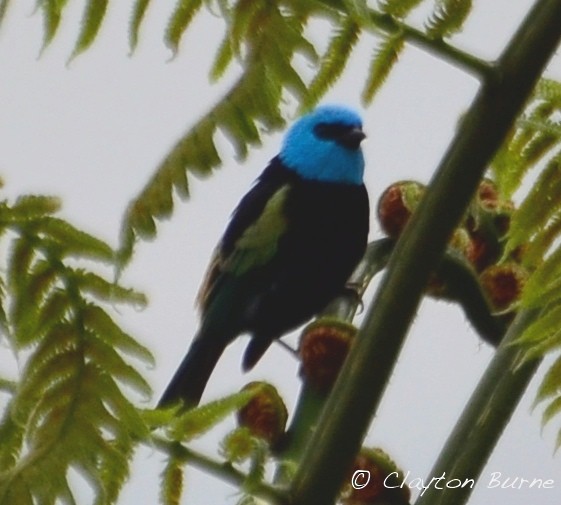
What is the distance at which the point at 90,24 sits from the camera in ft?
3.80

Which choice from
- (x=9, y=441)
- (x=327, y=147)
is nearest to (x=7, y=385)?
(x=9, y=441)

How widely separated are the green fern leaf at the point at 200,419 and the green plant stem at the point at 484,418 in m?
0.23

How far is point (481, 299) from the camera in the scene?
1376mm

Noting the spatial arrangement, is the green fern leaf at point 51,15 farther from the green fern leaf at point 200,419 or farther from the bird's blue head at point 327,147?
the bird's blue head at point 327,147

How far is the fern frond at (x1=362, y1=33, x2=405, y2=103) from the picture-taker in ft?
3.56

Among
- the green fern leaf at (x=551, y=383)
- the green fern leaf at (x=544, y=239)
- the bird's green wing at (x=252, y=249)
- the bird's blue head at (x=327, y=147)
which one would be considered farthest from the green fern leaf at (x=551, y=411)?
the bird's blue head at (x=327, y=147)

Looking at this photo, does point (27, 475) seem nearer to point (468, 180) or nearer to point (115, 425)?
point (115, 425)

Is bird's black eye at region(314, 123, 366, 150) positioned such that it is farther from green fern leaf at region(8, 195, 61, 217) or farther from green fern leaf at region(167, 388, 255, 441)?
green fern leaf at region(167, 388, 255, 441)

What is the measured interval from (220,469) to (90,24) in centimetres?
46

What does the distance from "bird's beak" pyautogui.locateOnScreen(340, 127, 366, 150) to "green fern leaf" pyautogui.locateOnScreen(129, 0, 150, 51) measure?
2.36 meters

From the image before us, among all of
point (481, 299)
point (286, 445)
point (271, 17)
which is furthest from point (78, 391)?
point (481, 299)

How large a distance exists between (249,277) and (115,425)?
2016mm

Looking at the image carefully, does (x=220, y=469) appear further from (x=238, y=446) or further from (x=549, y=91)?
(x=549, y=91)

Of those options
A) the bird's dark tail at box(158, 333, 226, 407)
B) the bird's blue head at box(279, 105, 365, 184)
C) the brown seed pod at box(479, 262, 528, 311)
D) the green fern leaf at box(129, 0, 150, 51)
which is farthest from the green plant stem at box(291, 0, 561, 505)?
the bird's blue head at box(279, 105, 365, 184)
